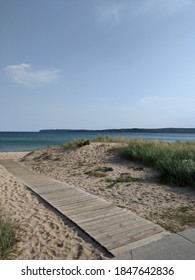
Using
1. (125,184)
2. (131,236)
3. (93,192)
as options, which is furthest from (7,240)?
(125,184)

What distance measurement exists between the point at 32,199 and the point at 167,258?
12.0 feet

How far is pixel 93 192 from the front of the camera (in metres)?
6.57

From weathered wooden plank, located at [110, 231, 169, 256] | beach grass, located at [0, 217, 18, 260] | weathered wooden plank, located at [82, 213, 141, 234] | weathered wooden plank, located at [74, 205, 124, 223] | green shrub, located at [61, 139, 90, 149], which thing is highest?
green shrub, located at [61, 139, 90, 149]

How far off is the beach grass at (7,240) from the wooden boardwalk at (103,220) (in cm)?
109

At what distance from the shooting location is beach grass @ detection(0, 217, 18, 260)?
10.9 feet

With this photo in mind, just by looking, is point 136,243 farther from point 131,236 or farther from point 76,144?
point 76,144

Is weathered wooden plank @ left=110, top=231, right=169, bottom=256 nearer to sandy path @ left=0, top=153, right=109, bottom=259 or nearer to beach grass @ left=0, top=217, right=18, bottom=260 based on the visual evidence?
sandy path @ left=0, top=153, right=109, bottom=259

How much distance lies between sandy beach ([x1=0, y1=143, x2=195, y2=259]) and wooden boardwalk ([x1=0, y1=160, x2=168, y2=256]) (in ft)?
0.67

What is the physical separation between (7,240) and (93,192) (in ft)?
10.6

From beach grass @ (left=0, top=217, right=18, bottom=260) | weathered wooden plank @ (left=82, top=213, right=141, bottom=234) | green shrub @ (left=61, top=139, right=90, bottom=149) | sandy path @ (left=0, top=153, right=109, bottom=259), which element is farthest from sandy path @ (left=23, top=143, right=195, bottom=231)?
beach grass @ (left=0, top=217, right=18, bottom=260)

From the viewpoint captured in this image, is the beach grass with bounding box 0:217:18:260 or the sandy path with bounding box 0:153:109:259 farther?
the sandy path with bounding box 0:153:109:259

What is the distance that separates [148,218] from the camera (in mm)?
4734

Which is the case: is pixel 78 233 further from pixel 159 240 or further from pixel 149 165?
pixel 149 165
